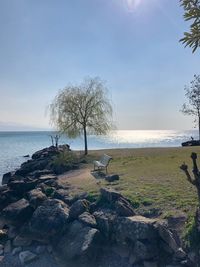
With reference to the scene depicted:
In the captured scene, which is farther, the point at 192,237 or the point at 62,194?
the point at 62,194

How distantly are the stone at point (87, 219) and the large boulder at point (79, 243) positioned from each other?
0.48 ft

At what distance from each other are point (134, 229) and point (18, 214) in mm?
5090

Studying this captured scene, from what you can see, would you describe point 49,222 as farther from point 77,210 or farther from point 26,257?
point 26,257

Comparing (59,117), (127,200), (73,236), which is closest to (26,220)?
(73,236)

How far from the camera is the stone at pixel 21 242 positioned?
9680 mm

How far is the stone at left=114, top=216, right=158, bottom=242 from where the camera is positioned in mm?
8031

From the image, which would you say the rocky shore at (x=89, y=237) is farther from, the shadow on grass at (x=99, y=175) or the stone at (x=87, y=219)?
the shadow on grass at (x=99, y=175)

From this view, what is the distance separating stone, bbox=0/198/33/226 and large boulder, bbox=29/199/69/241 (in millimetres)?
1206

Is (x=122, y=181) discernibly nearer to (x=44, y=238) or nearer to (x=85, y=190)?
(x=85, y=190)

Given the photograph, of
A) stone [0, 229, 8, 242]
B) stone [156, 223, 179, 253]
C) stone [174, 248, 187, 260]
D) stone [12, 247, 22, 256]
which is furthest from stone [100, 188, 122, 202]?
stone [0, 229, 8, 242]

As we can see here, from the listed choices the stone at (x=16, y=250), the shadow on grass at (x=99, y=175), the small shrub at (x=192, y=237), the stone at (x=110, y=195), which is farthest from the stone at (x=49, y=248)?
the shadow on grass at (x=99, y=175)

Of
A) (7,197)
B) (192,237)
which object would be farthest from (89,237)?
(7,197)

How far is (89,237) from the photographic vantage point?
8.64 metres

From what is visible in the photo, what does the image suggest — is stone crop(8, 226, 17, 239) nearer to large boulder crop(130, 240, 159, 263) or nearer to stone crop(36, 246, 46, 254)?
stone crop(36, 246, 46, 254)
